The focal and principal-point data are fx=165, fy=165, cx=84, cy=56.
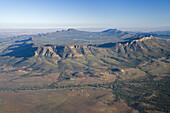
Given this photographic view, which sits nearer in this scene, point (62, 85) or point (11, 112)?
point (11, 112)

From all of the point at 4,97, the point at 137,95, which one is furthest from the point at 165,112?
the point at 4,97

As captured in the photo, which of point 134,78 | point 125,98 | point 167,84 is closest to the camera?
point 125,98

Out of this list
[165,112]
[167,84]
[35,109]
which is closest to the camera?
[165,112]

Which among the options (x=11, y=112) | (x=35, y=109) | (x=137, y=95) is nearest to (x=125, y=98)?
(x=137, y=95)

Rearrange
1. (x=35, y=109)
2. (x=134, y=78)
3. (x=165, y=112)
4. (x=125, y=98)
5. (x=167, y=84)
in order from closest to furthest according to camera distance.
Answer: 1. (x=165, y=112)
2. (x=35, y=109)
3. (x=125, y=98)
4. (x=167, y=84)
5. (x=134, y=78)

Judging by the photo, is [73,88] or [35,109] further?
[73,88]

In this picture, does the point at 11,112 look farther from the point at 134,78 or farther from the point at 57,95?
the point at 134,78

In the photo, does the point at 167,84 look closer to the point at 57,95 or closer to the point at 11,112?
the point at 57,95

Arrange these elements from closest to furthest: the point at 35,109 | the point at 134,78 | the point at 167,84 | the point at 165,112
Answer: the point at 165,112 → the point at 35,109 → the point at 167,84 → the point at 134,78
